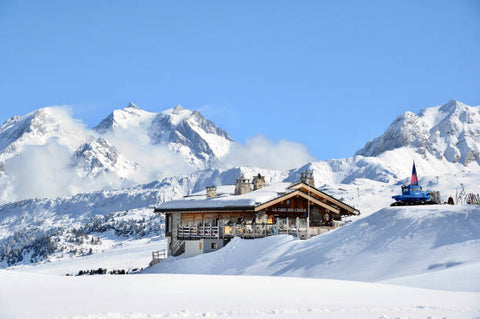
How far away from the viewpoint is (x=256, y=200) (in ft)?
152

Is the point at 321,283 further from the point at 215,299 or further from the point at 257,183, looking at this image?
the point at 257,183

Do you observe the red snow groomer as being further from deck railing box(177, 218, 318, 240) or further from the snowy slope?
deck railing box(177, 218, 318, 240)

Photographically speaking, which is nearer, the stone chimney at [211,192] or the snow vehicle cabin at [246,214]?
the snow vehicle cabin at [246,214]

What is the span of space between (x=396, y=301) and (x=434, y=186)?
12174 centimetres

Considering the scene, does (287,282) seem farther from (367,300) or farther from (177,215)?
(177,215)

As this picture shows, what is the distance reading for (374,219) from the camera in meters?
34.5

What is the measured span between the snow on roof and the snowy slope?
7.67m

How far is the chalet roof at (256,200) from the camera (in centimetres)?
4662

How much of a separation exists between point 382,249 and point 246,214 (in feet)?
57.5

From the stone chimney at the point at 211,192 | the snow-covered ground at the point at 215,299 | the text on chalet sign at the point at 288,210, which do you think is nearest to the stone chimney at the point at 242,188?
the stone chimney at the point at 211,192

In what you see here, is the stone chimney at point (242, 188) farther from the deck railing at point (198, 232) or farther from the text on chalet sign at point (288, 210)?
the deck railing at point (198, 232)

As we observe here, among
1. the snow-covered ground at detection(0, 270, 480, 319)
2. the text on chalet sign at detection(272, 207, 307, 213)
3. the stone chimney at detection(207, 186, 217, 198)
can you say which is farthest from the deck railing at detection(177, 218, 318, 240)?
the snow-covered ground at detection(0, 270, 480, 319)

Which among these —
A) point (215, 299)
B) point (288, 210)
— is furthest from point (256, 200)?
point (215, 299)

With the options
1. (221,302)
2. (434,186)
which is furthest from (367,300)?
(434,186)
